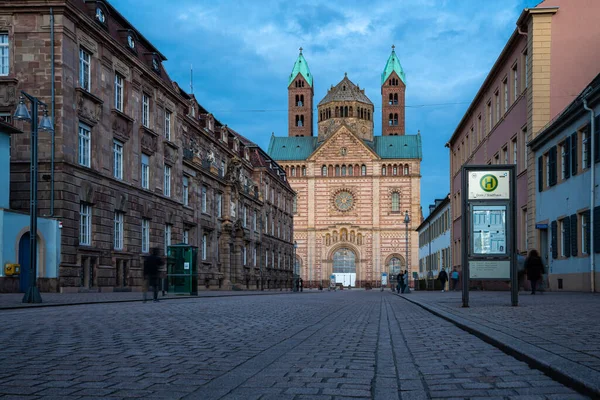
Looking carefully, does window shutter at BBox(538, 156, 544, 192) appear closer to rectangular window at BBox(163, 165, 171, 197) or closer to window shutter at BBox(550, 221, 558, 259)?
window shutter at BBox(550, 221, 558, 259)

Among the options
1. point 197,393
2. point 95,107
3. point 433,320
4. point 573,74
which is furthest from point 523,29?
point 197,393

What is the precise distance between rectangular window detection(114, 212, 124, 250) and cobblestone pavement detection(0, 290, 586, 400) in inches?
816

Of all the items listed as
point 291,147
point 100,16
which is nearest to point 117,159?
point 100,16

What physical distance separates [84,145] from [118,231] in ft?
15.1

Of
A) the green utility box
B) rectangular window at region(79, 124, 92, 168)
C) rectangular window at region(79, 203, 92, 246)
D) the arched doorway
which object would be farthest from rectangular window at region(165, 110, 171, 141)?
the arched doorway

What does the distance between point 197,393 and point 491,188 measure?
37.3ft

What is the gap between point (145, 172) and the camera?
35.1 metres

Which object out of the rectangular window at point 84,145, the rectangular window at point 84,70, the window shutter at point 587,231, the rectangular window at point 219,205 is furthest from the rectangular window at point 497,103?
the rectangular window at point 84,145

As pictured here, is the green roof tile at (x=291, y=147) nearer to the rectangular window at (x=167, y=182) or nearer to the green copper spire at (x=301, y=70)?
the green copper spire at (x=301, y=70)

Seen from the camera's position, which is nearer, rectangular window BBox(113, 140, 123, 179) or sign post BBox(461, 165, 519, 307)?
sign post BBox(461, 165, 519, 307)

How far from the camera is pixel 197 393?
5.09m

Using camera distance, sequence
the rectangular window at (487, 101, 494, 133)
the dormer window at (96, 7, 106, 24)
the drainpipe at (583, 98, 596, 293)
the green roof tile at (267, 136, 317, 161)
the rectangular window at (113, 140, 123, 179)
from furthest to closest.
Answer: the green roof tile at (267, 136, 317, 161) < the rectangular window at (487, 101, 494, 133) < the rectangular window at (113, 140, 123, 179) < the dormer window at (96, 7, 106, 24) < the drainpipe at (583, 98, 596, 293)

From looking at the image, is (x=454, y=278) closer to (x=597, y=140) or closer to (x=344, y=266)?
(x=597, y=140)

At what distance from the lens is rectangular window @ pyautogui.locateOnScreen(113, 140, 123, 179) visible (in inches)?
A: 1232
